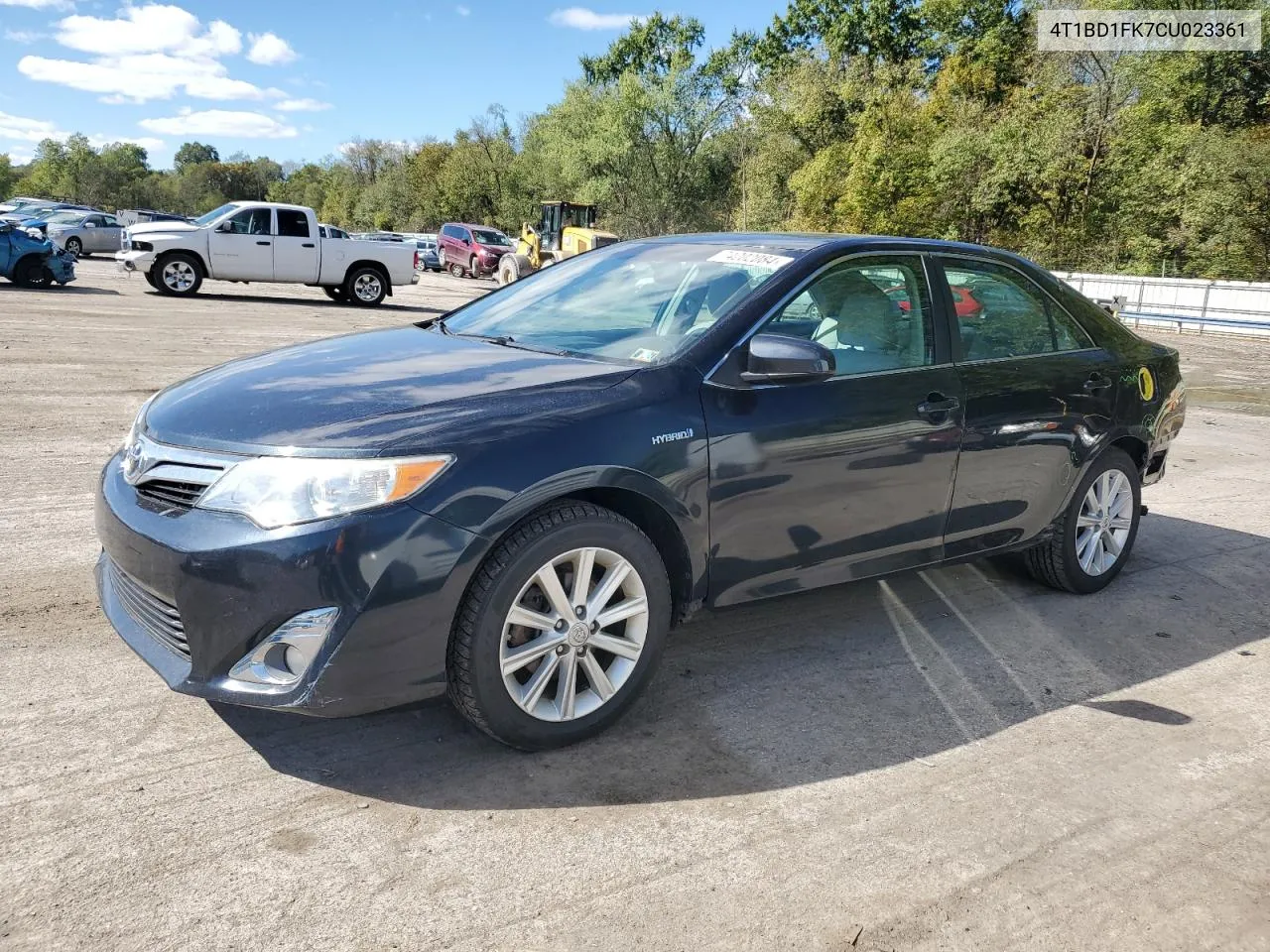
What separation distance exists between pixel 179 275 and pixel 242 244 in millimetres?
1374

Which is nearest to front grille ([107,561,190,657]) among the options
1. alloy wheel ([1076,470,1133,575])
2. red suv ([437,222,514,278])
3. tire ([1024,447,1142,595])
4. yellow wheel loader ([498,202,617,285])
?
tire ([1024,447,1142,595])

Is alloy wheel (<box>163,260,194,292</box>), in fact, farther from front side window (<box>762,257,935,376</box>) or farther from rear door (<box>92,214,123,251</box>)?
front side window (<box>762,257,935,376</box>)

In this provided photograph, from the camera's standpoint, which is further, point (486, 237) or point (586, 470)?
point (486, 237)

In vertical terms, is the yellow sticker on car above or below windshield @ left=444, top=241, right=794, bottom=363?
below

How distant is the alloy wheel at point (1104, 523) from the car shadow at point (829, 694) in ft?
0.62

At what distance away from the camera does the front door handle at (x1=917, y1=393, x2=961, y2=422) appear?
13.0 ft

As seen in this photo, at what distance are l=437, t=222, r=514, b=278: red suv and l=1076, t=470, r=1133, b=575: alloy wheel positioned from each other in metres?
35.2

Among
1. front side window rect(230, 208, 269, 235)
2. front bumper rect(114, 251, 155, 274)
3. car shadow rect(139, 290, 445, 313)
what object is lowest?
car shadow rect(139, 290, 445, 313)

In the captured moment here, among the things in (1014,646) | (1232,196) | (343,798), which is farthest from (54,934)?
(1232,196)

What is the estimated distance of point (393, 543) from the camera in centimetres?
272

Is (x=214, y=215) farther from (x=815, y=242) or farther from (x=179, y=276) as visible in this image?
(x=815, y=242)

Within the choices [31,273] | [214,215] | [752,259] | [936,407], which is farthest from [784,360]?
[31,273]

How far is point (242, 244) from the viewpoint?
1970 centimetres

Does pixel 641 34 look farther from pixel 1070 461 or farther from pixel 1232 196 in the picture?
pixel 1070 461
